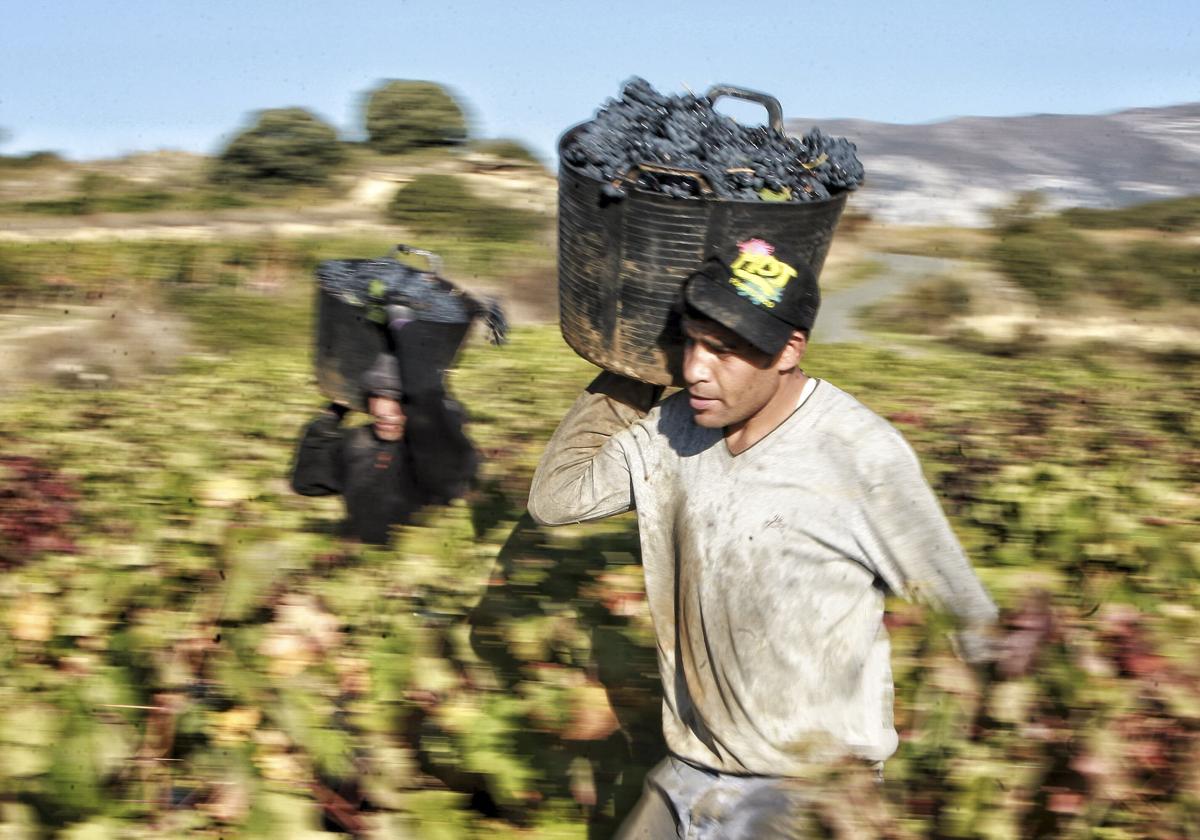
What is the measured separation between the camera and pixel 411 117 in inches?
1277

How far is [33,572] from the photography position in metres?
3.54

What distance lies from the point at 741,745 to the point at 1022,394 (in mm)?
7539

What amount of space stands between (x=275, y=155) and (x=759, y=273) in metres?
28.6

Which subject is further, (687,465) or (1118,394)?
(1118,394)

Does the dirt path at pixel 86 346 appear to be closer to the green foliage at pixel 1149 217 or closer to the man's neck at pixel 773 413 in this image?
the man's neck at pixel 773 413

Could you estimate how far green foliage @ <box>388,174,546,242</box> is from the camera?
23078mm

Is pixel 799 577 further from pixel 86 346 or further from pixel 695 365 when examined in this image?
pixel 86 346

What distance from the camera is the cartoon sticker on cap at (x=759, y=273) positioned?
7.61 feet

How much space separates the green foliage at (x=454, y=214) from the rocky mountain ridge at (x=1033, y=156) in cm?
3702

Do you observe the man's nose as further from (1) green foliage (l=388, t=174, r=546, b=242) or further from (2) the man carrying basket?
(1) green foliage (l=388, t=174, r=546, b=242)

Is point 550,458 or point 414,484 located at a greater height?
point 550,458

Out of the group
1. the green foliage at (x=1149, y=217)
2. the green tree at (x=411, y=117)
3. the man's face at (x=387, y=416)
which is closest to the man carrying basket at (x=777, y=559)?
the man's face at (x=387, y=416)

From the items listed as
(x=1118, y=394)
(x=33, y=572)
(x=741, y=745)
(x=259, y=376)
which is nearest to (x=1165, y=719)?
(x=741, y=745)

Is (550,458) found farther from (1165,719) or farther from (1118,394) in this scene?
(1118,394)
